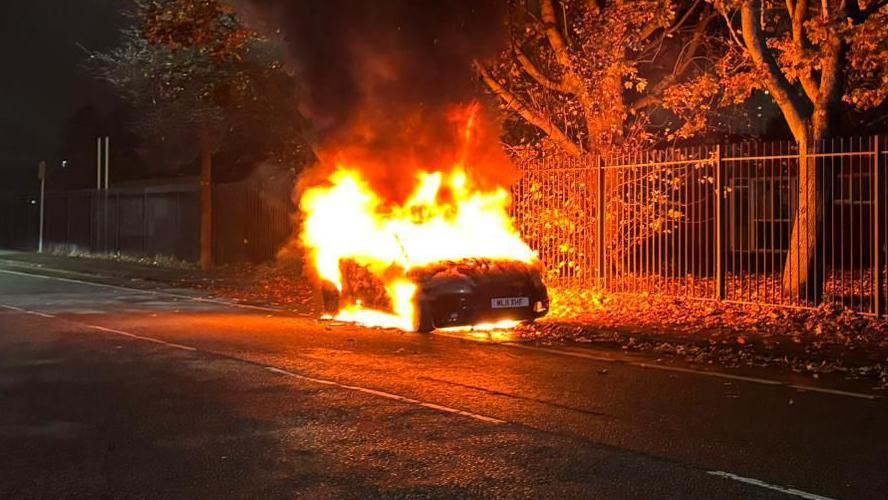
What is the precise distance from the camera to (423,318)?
1093 centimetres

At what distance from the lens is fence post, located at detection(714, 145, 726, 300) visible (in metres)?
13.3

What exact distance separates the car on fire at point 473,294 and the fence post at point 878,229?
431 cm

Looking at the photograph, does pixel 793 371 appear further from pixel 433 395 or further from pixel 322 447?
pixel 322 447

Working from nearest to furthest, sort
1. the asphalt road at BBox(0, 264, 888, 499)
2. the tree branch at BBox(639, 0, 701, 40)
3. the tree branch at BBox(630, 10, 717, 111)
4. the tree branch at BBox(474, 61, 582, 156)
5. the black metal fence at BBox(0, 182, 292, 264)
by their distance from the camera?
the asphalt road at BBox(0, 264, 888, 499)
the tree branch at BBox(639, 0, 701, 40)
the tree branch at BBox(630, 10, 717, 111)
the tree branch at BBox(474, 61, 582, 156)
the black metal fence at BBox(0, 182, 292, 264)

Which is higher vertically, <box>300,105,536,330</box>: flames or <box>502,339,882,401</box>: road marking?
<box>300,105,536,330</box>: flames

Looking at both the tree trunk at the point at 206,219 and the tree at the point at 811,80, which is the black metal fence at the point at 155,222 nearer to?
the tree trunk at the point at 206,219

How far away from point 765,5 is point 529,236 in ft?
18.1

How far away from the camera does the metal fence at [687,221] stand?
1273 centimetres

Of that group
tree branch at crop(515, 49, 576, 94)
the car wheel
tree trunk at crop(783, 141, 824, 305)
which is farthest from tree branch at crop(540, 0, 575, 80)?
the car wheel

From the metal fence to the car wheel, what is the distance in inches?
190

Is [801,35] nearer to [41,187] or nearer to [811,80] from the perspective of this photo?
[811,80]

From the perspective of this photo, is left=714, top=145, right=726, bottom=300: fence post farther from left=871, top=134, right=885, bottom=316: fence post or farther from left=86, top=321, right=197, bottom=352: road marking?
left=86, top=321, right=197, bottom=352: road marking

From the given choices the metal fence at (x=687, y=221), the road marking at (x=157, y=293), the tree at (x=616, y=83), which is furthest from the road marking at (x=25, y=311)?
the tree at (x=616, y=83)

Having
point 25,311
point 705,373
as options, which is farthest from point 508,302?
point 25,311
